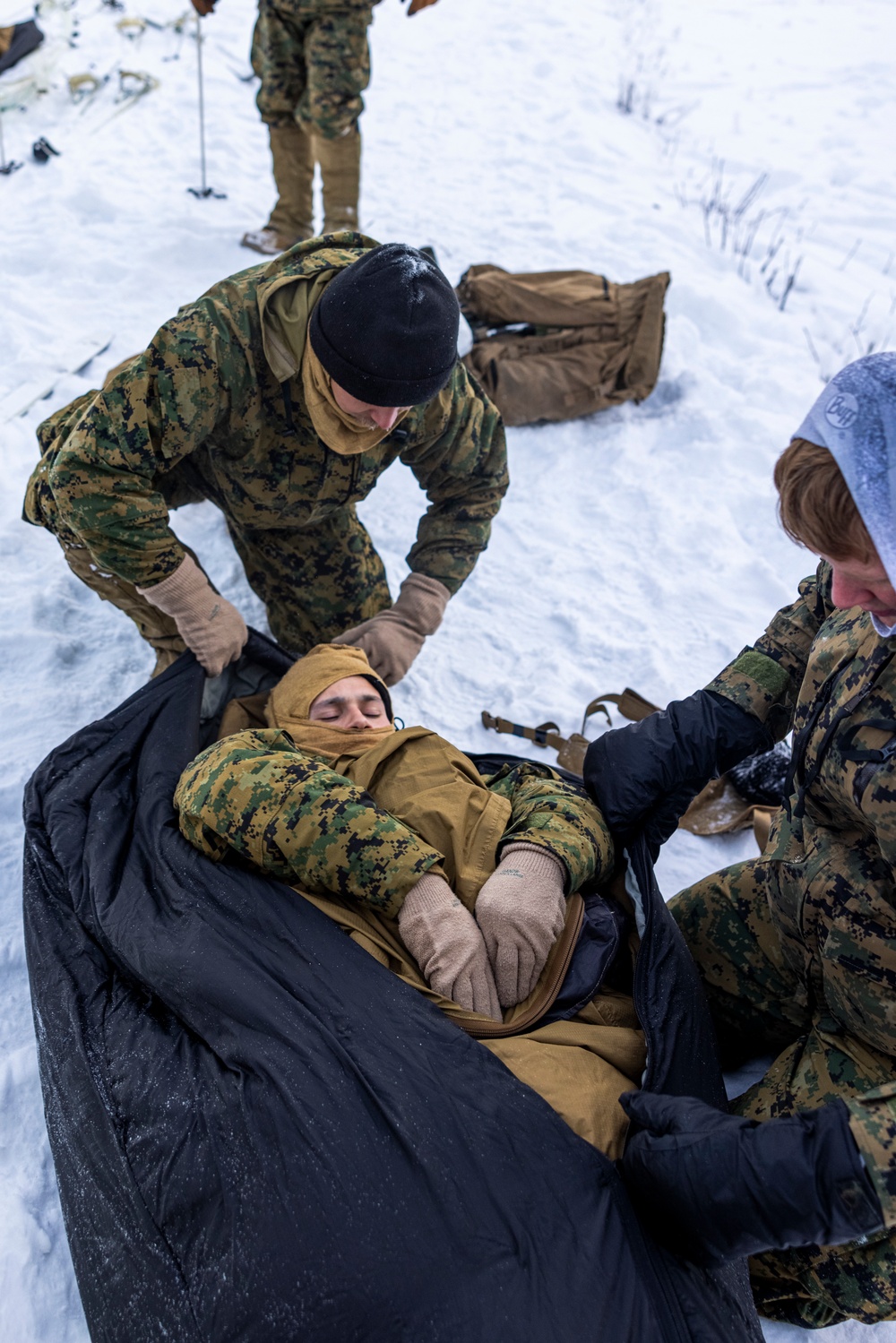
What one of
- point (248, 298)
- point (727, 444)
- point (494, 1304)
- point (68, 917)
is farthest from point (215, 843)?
point (727, 444)

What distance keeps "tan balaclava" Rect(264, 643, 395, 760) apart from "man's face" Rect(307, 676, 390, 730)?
0.04 ft

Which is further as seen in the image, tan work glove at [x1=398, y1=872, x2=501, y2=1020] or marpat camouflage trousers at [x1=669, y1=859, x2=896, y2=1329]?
tan work glove at [x1=398, y1=872, x2=501, y2=1020]

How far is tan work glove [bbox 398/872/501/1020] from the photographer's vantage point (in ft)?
5.61

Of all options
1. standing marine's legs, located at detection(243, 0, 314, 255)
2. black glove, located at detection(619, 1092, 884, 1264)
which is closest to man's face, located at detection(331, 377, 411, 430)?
black glove, located at detection(619, 1092, 884, 1264)

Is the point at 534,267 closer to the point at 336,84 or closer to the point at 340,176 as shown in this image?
the point at 340,176

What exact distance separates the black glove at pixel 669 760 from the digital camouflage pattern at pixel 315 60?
3573 mm

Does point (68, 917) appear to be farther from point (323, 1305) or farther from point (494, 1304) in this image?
point (494, 1304)

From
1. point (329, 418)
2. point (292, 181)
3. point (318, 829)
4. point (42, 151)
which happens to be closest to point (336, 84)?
point (292, 181)

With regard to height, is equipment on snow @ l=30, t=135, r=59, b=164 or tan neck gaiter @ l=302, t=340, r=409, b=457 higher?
equipment on snow @ l=30, t=135, r=59, b=164

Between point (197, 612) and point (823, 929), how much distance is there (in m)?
1.59

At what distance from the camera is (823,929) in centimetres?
171

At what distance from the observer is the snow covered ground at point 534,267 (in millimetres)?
2914

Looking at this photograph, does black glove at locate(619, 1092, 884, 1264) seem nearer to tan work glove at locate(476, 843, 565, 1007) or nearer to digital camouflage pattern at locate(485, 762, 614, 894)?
tan work glove at locate(476, 843, 565, 1007)

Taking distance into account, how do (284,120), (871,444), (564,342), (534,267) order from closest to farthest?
1. (871,444)
2. (564,342)
3. (284,120)
4. (534,267)
